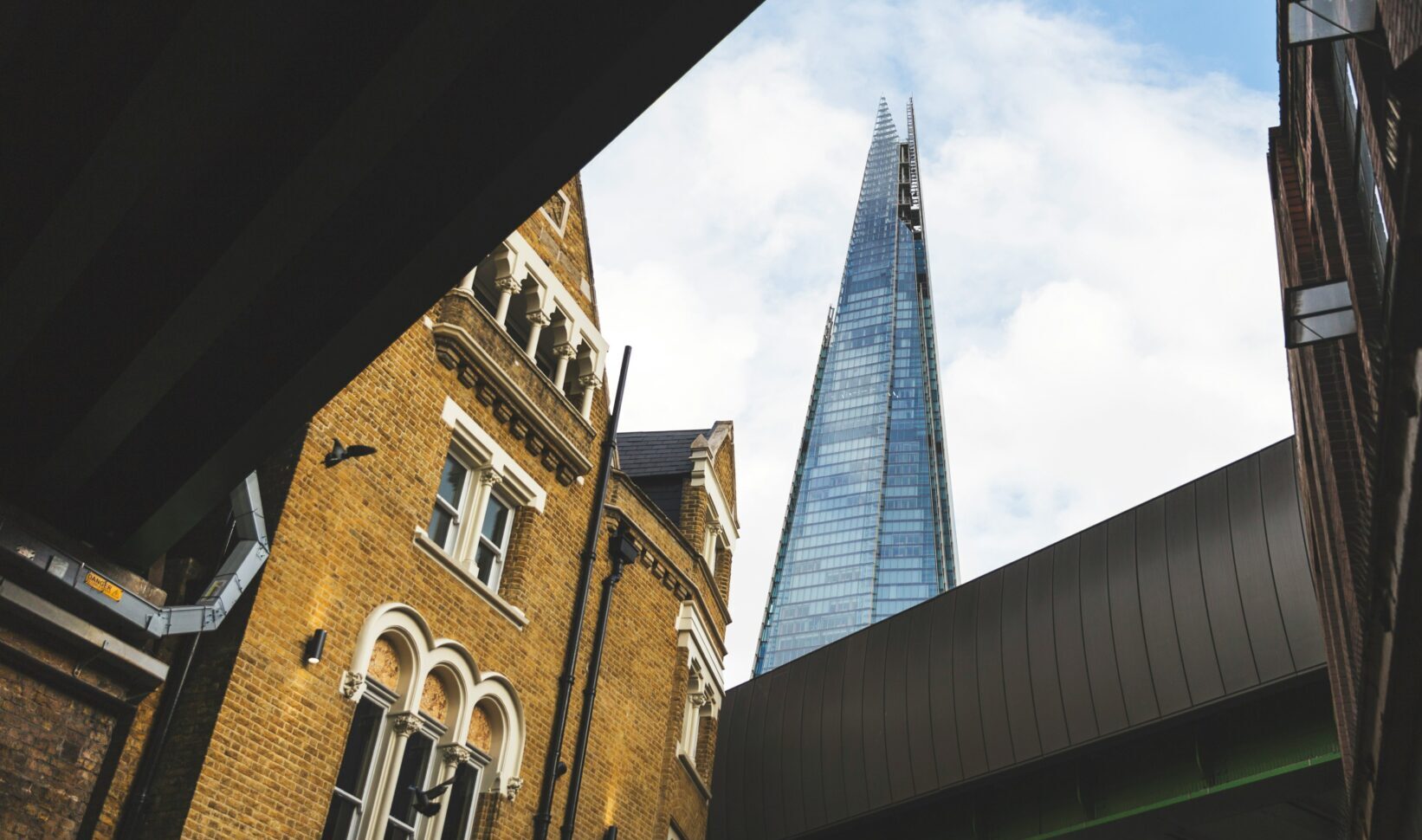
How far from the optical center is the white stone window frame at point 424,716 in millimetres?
13336

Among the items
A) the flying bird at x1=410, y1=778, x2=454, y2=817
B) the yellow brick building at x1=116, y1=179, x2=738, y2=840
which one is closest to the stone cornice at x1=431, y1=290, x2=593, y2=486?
the yellow brick building at x1=116, y1=179, x2=738, y2=840

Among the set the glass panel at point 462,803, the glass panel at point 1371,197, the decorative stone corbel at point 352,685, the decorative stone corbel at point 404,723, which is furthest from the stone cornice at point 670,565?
the glass panel at point 1371,197

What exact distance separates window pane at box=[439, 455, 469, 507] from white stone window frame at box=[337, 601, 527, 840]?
1943 mm

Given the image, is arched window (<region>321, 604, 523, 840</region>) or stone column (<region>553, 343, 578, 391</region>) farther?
stone column (<region>553, 343, 578, 391</region>)

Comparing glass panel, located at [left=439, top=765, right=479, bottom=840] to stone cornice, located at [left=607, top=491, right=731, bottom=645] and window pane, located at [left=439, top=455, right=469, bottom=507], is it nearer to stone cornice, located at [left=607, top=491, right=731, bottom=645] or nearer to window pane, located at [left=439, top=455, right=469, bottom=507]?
window pane, located at [left=439, top=455, right=469, bottom=507]

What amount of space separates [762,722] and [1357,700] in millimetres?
17542

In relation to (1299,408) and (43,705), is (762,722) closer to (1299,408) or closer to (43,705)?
(1299,408)

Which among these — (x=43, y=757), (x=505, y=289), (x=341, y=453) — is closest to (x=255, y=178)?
(x=43, y=757)

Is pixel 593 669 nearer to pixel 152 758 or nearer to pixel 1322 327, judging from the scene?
pixel 152 758

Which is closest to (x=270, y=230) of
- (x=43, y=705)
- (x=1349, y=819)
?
(x=43, y=705)

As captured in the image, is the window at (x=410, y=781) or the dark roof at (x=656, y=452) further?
the dark roof at (x=656, y=452)

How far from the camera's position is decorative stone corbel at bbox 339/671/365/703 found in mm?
13047

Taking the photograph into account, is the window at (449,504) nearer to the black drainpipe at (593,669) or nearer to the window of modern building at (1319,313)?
the black drainpipe at (593,669)

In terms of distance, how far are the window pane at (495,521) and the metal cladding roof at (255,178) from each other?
263 inches
